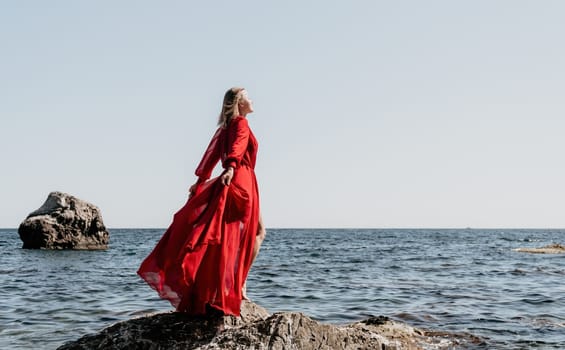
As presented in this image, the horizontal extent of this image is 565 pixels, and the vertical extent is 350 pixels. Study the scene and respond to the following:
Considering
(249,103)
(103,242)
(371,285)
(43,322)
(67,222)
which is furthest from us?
(103,242)

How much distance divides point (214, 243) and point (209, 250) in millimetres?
103

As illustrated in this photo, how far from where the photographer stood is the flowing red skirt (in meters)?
5.85

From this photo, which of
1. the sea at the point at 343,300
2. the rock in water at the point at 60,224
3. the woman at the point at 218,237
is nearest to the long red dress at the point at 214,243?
the woman at the point at 218,237

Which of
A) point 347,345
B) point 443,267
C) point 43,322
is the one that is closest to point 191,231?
point 347,345

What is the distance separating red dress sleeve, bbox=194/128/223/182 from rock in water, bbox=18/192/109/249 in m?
35.8

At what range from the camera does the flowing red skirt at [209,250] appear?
230 inches

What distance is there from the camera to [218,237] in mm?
5852

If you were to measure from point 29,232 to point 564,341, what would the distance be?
36.5 m

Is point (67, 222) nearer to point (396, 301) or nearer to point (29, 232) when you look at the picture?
point (29, 232)

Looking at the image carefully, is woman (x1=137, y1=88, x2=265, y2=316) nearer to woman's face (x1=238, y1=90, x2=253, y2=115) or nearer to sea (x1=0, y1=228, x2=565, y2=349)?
woman's face (x1=238, y1=90, x2=253, y2=115)

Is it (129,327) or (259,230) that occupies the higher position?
(259,230)

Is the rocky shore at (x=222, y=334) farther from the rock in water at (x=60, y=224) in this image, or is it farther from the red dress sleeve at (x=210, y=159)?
the rock in water at (x=60, y=224)

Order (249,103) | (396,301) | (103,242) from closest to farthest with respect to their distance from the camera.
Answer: (249,103) → (396,301) → (103,242)

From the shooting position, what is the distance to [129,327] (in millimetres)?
6113
